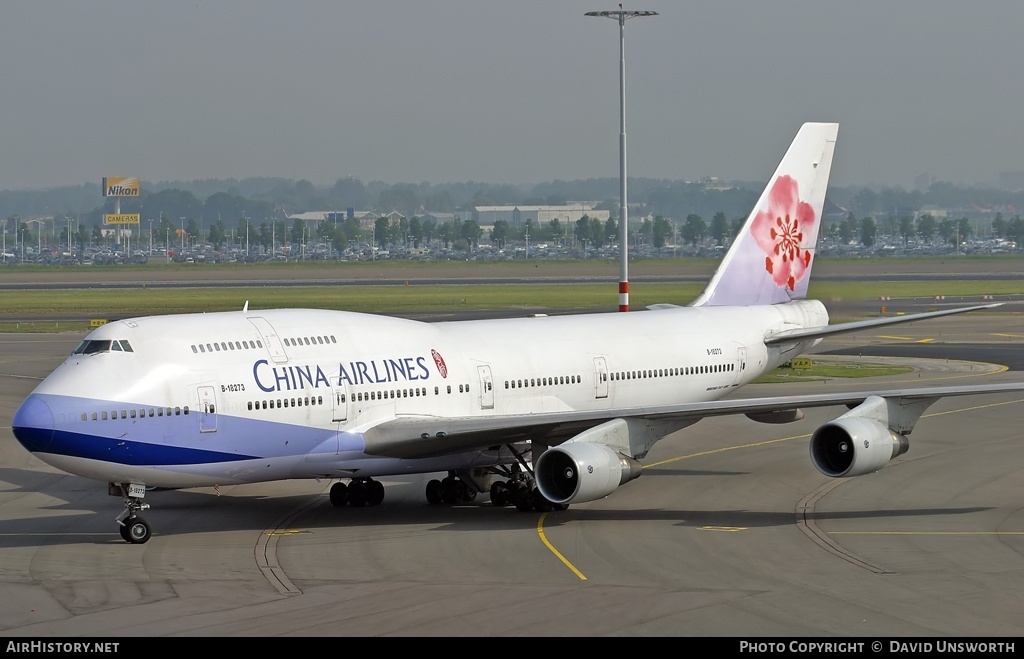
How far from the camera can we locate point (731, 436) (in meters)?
43.7

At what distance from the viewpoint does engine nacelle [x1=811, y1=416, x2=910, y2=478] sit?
29.3 m

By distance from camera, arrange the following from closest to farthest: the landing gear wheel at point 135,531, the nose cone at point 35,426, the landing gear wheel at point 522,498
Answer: the nose cone at point 35,426 < the landing gear wheel at point 135,531 < the landing gear wheel at point 522,498

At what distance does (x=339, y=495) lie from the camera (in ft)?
108

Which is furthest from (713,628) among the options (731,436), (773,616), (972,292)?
(972,292)

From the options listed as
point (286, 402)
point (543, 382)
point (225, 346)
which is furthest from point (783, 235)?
point (225, 346)

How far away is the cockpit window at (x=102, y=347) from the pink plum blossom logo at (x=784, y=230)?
20.6m

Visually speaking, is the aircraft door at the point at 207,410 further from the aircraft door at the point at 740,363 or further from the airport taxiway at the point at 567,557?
the aircraft door at the point at 740,363

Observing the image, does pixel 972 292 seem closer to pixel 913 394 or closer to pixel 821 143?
pixel 821 143

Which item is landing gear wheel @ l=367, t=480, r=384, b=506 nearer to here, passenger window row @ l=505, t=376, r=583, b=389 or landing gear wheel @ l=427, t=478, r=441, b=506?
landing gear wheel @ l=427, t=478, r=441, b=506

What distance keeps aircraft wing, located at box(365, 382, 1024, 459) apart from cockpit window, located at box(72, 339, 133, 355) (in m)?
5.77

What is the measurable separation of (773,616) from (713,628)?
1.34 metres

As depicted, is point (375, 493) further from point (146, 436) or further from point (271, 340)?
point (146, 436)

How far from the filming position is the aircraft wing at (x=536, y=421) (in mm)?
29766

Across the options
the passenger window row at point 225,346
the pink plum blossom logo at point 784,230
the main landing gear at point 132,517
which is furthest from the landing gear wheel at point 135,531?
the pink plum blossom logo at point 784,230
